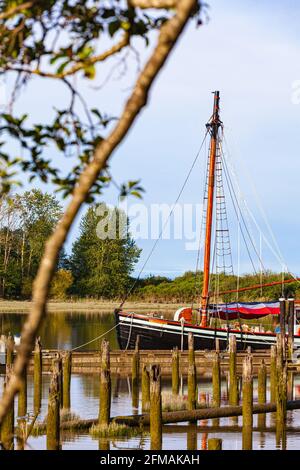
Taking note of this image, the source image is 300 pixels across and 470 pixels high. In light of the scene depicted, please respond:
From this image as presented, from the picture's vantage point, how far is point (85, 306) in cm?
8544

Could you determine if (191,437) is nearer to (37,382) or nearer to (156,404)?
(156,404)

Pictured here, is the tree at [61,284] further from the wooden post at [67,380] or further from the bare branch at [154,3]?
the bare branch at [154,3]

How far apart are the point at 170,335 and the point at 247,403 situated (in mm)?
18999

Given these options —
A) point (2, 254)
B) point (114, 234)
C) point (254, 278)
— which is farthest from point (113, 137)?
point (114, 234)

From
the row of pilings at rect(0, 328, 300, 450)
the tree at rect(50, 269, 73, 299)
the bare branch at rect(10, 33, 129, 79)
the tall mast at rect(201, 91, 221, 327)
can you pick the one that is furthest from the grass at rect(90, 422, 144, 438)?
the tree at rect(50, 269, 73, 299)

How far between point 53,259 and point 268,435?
14.5 meters

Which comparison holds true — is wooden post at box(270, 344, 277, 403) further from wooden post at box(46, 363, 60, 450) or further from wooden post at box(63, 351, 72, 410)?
wooden post at box(46, 363, 60, 450)

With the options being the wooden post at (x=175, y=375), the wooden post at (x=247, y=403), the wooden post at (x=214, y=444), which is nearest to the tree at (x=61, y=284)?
the wooden post at (x=175, y=375)

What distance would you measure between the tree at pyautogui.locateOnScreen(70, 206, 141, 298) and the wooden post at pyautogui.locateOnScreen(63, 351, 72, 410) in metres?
65.0

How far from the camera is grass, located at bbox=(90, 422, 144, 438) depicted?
16797 mm

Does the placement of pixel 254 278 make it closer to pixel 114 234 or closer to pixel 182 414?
pixel 114 234

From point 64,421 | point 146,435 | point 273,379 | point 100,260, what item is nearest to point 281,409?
point 146,435

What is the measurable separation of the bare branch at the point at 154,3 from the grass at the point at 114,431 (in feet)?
40.9

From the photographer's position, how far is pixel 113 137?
→ 4.97 meters
